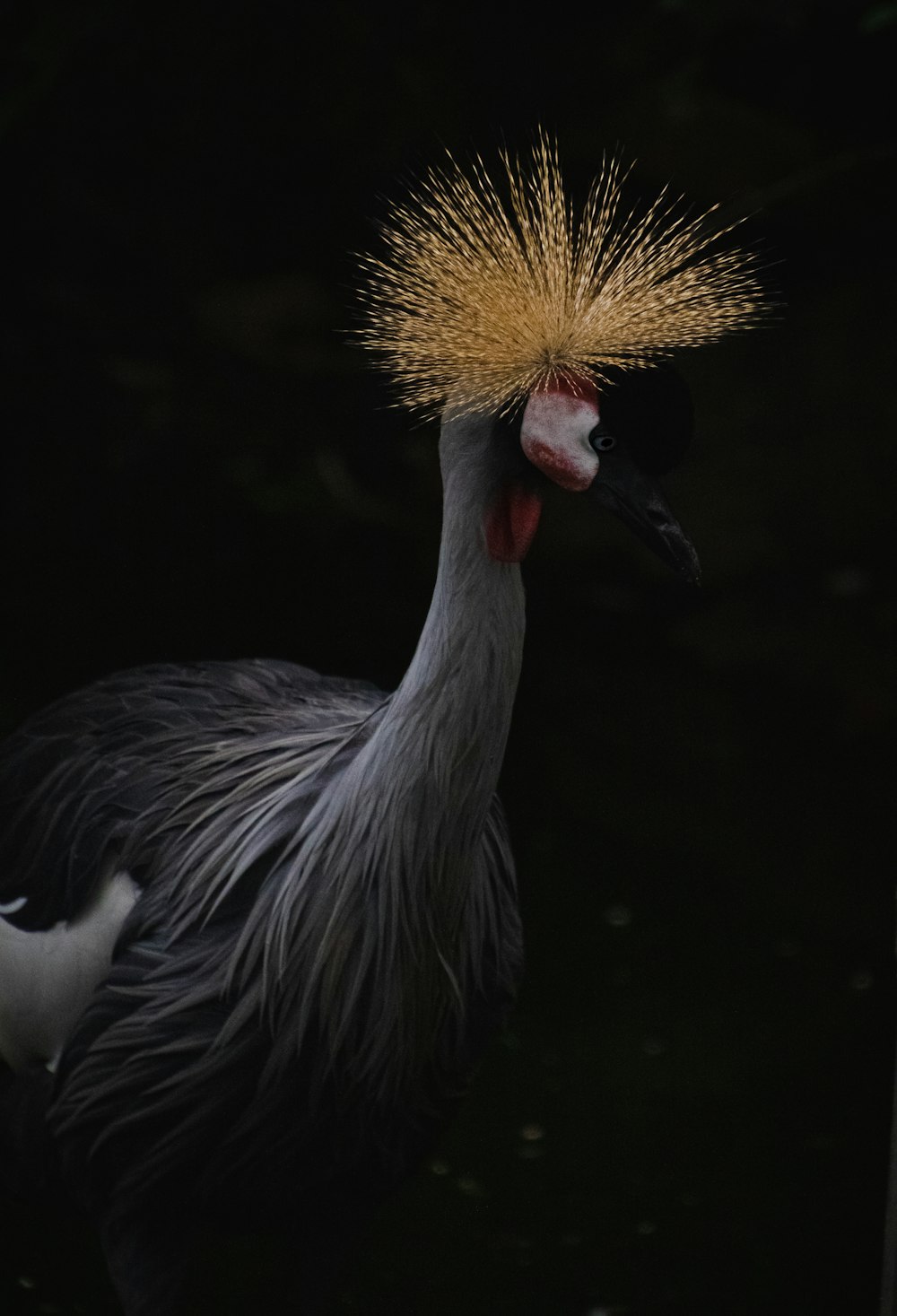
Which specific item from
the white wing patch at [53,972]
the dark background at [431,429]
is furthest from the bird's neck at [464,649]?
the dark background at [431,429]

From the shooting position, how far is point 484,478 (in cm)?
134

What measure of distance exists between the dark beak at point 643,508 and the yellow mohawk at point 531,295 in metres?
0.07

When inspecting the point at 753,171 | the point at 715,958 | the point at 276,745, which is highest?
the point at 753,171

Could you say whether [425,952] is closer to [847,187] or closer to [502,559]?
[502,559]

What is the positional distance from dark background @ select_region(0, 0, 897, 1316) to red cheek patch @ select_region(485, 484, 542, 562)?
61.9 inches

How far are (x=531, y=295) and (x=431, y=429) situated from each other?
247cm

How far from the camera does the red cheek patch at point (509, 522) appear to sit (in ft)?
4.41

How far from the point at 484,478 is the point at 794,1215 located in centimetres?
124

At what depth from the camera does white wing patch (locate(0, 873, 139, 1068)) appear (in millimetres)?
→ 1597

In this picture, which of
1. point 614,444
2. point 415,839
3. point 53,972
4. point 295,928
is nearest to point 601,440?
point 614,444

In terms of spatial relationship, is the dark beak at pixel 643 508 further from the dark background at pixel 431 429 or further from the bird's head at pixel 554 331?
the dark background at pixel 431 429

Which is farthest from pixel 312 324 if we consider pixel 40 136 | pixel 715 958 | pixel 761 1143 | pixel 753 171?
pixel 761 1143

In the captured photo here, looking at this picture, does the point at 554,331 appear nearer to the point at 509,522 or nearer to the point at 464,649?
the point at 509,522

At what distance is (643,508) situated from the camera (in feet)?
4.32
